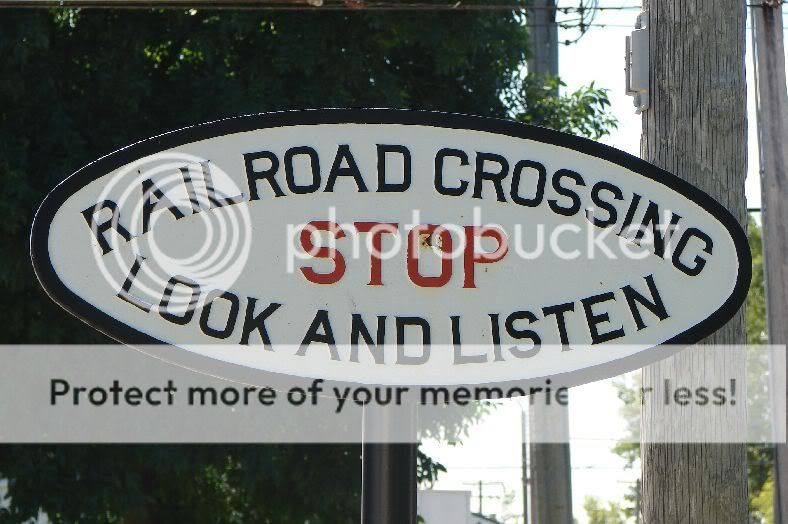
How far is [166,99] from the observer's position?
10.5 m

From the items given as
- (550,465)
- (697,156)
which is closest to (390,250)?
(697,156)

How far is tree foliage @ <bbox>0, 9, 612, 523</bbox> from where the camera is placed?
31.7ft

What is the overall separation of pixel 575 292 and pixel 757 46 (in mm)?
6834

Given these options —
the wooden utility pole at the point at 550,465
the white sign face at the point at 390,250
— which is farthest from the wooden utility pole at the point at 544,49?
the white sign face at the point at 390,250

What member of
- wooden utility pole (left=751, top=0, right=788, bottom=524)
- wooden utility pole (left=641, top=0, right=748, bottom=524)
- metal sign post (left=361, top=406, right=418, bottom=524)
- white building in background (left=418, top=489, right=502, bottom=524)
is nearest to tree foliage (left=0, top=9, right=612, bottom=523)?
wooden utility pole (left=751, top=0, right=788, bottom=524)

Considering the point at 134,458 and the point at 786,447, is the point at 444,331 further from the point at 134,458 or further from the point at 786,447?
the point at 134,458

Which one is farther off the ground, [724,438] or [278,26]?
[278,26]

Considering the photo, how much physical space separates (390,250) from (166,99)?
24.3ft

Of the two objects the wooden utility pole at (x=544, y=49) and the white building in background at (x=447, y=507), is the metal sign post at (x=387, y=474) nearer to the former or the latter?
the wooden utility pole at (x=544, y=49)

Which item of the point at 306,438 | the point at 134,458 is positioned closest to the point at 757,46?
A: the point at 306,438

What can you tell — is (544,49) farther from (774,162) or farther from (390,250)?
(390,250)

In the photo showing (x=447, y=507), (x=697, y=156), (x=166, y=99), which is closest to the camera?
(x=697, y=156)

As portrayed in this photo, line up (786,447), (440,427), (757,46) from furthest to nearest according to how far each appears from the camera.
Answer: (440,427), (757,46), (786,447)

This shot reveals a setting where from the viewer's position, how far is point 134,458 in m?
10.2
